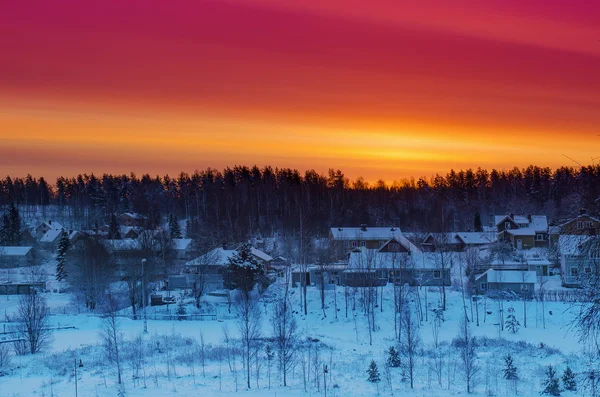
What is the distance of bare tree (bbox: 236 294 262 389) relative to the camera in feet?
100

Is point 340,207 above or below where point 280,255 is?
above

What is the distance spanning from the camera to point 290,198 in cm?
10131

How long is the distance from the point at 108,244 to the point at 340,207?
46.3m

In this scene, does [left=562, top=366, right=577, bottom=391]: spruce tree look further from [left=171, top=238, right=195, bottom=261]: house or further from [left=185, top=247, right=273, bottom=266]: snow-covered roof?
[left=171, top=238, right=195, bottom=261]: house

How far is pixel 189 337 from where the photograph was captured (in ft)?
118

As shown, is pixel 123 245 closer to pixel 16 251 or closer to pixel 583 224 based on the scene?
pixel 16 251

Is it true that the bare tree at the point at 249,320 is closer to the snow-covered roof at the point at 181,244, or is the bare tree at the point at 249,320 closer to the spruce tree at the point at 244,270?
the spruce tree at the point at 244,270

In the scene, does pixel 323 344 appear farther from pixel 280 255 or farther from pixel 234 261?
pixel 280 255

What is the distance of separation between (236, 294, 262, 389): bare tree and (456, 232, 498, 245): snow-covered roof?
36167mm

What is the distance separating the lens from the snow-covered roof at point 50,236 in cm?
8850

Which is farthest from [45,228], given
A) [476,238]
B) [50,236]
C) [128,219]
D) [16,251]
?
[476,238]

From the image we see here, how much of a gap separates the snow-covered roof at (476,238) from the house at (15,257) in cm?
5497

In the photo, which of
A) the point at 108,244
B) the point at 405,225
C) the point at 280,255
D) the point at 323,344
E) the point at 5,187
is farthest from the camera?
the point at 5,187

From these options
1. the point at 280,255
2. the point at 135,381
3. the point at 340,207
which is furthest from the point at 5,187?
the point at 135,381
